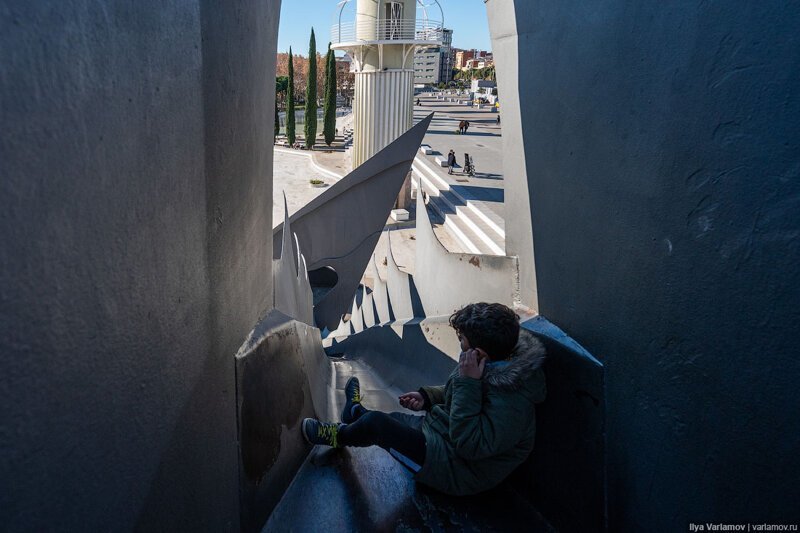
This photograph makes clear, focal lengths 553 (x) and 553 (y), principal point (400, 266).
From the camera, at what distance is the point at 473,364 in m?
1.66

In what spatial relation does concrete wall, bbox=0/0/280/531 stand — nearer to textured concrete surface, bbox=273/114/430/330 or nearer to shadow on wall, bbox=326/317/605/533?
shadow on wall, bbox=326/317/605/533

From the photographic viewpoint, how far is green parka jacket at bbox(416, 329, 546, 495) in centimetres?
162

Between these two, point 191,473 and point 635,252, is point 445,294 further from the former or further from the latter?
point 191,473

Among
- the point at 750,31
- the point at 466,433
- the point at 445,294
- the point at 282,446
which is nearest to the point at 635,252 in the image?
the point at 750,31

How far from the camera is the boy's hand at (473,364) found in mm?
1657

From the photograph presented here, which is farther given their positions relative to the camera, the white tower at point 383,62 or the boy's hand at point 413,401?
the white tower at point 383,62

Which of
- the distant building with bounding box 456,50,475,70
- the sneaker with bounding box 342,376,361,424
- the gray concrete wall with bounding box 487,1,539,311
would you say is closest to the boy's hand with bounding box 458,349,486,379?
the gray concrete wall with bounding box 487,1,539,311

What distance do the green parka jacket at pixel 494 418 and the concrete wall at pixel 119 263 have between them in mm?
657

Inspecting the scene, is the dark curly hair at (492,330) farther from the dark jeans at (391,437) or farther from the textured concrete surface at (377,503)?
the textured concrete surface at (377,503)

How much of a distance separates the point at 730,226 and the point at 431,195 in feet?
40.7

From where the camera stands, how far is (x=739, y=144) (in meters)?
1.07

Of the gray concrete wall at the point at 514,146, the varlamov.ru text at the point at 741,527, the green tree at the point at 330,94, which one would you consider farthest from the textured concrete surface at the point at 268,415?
the green tree at the point at 330,94

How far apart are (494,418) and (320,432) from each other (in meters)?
0.71

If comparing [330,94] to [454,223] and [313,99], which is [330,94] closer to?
Answer: [313,99]
